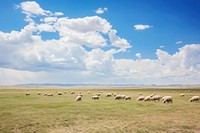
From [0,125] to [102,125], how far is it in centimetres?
915

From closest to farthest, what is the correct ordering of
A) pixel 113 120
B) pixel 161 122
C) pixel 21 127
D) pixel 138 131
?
1. pixel 138 131
2. pixel 21 127
3. pixel 161 122
4. pixel 113 120

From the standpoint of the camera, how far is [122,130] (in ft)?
62.3

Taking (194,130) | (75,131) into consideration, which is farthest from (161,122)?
(75,131)

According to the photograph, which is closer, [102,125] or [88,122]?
[102,125]

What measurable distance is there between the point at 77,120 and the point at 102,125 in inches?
147

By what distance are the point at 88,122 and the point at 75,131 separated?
3.72 m

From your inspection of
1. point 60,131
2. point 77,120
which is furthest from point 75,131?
point 77,120

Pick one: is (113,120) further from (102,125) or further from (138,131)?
(138,131)

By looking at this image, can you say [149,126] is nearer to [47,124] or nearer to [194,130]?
[194,130]

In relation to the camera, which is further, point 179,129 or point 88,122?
point 88,122

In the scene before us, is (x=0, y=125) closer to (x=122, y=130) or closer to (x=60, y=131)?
(x=60, y=131)

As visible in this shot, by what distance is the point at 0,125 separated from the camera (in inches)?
818

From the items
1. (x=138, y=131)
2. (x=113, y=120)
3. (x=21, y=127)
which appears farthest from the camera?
(x=113, y=120)

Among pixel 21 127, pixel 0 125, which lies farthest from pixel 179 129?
pixel 0 125
